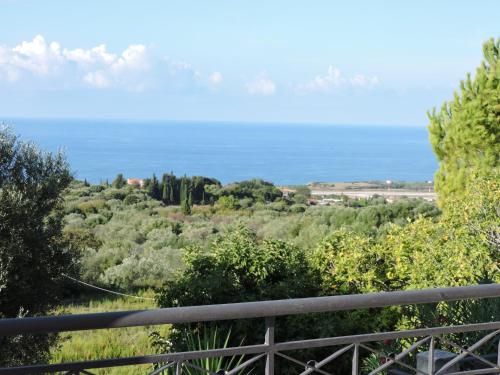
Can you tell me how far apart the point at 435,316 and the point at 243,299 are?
2912 mm

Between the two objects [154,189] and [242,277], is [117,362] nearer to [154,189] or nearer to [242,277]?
[242,277]

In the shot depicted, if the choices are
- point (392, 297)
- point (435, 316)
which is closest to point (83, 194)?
point (435, 316)

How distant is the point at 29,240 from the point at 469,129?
24.7ft

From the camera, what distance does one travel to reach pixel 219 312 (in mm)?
2004

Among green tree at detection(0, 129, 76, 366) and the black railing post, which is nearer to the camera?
the black railing post

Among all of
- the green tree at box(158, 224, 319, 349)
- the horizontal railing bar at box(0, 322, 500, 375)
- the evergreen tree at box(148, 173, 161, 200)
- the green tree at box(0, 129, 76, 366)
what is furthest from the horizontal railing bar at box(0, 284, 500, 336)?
the evergreen tree at box(148, 173, 161, 200)

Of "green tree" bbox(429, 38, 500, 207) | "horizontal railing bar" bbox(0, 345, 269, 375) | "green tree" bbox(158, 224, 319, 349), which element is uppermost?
"green tree" bbox(429, 38, 500, 207)

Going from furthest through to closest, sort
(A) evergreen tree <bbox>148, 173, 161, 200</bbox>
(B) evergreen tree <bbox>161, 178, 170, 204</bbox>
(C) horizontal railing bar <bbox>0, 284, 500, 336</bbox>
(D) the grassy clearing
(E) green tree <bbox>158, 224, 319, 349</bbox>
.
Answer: (A) evergreen tree <bbox>148, 173, 161, 200</bbox>, (B) evergreen tree <bbox>161, 178, 170, 204</bbox>, (D) the grassy clearing, (E) green tree <bbox>158, 224, 319, 349</bbox>, (C) horizontal railing bar <bbox>0, 284, 500, 336</bbox>

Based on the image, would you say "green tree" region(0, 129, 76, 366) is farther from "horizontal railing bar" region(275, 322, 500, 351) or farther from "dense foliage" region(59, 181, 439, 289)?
"horizontal railing bar" region(275, 322, 500, 351)

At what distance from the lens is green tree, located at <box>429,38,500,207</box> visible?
10977 mm

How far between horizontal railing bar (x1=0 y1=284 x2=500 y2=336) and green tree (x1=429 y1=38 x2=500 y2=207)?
9043mm

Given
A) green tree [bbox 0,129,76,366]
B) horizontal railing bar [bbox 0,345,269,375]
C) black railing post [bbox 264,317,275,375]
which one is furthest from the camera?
green tree [bbox 0,129,76,366]

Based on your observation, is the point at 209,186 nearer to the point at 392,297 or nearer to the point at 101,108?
the point at 392,297

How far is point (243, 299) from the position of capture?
7188 mm
